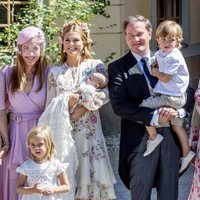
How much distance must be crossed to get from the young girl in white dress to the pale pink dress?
275 millimetres

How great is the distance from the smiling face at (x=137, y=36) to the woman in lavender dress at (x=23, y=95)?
699 millimetres

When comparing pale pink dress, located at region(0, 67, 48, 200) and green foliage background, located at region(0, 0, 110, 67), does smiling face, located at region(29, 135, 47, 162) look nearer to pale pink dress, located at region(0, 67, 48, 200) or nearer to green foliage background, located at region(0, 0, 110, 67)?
pale pink dress, located at region(0, 67, 48, 200)

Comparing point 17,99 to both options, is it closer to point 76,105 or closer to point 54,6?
point 76,105

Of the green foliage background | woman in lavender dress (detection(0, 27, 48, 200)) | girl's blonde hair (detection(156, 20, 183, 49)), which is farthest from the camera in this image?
the green foliage background

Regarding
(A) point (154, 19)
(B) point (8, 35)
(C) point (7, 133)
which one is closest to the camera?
(C) point (7, 133)

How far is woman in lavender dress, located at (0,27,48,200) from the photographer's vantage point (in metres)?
5.56

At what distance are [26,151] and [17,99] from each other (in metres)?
0.43

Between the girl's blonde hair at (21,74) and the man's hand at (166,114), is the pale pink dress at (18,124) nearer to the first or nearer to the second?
the girl's blonde hair at (21,74)

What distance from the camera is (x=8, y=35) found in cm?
791

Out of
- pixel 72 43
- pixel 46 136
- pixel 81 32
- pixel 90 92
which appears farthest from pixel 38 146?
pixel 81 32

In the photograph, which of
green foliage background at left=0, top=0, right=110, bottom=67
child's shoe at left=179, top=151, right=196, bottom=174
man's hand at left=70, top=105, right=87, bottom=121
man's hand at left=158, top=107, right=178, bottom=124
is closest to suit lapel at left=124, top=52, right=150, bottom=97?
man's hand at left=158, top=107, right=178, bottom=124

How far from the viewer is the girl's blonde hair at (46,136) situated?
17.4 feet

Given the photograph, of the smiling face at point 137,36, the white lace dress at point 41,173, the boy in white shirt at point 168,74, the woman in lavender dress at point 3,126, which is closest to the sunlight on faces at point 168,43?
the boy in white shirt at point 168,74

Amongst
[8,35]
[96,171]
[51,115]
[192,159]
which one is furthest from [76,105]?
[8,35]
